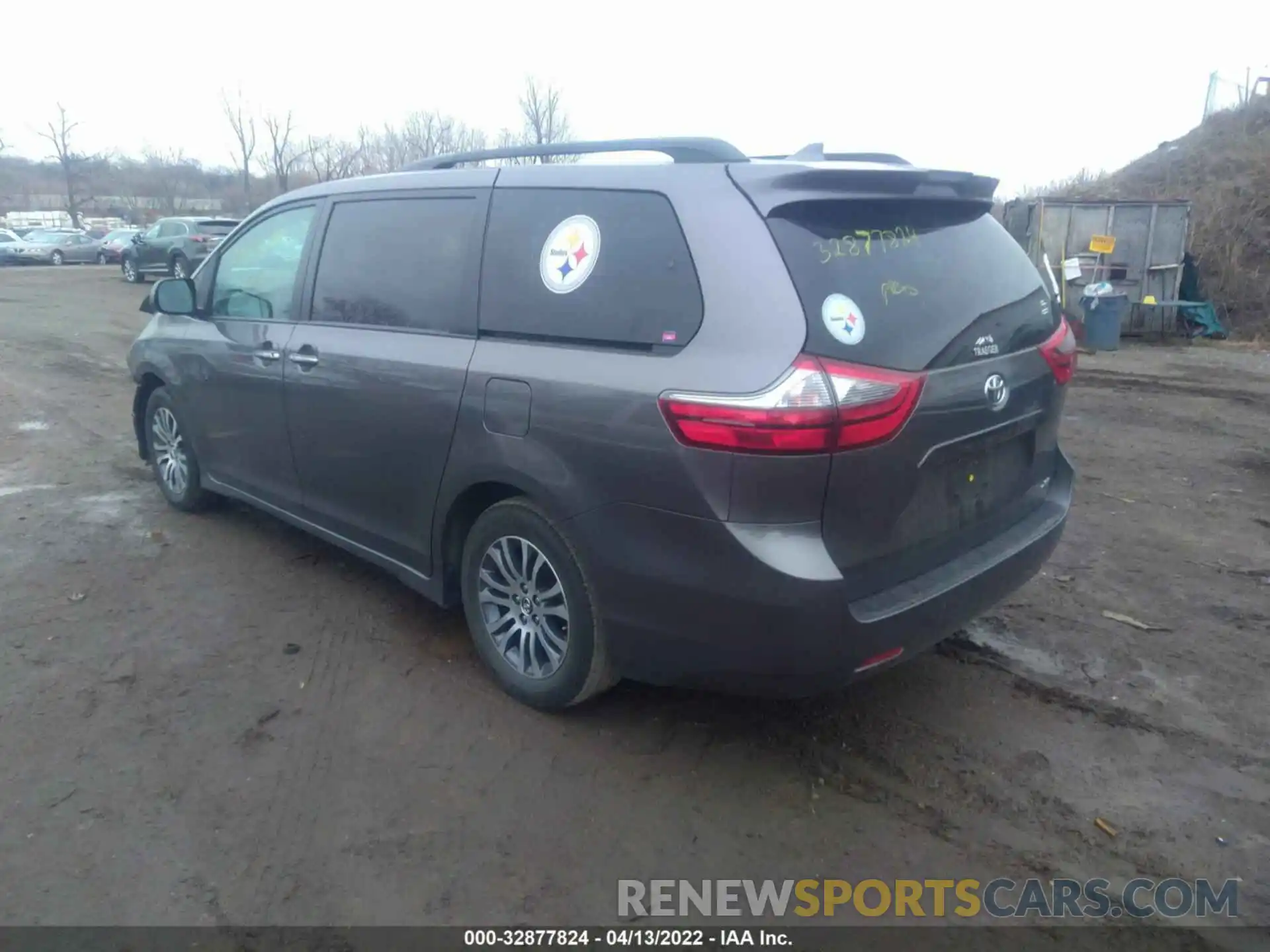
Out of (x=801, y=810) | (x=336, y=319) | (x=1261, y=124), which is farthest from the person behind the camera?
(x=1261, y=124)

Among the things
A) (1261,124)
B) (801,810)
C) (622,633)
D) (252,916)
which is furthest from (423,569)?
(1261,124)

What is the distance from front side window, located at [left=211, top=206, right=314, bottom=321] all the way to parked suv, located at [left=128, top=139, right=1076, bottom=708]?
1.57 ft

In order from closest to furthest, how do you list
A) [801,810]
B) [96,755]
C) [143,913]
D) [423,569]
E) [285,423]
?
1. [143,913]
2. [801,810]
3. [96,755]
4. [423,569]
5. [285,423]

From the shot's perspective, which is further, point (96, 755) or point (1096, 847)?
point (96, 755)

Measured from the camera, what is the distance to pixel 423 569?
3.91m

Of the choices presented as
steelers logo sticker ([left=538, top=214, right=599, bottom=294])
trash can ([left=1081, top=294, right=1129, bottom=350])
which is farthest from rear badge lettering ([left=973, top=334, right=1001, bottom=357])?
trash can ([left=1081, top=294, right=1129, bottom=350])

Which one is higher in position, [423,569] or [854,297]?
[854,297]

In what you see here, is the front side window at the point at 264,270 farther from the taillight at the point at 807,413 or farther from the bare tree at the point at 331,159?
the bare tree at the point at 331,159

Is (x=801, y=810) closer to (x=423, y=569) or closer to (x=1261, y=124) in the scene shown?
(x=423, y=569)

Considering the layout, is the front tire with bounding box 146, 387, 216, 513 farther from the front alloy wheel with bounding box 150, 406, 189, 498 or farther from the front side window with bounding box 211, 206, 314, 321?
the front side window with bounding box 211, 206, 314, 321

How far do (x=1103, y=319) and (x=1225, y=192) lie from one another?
18.9 feet

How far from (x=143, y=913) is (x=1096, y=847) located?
277 centimetres

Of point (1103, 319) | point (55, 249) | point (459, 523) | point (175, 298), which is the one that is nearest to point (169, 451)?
point (175, 298)

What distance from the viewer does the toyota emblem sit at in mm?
3084
